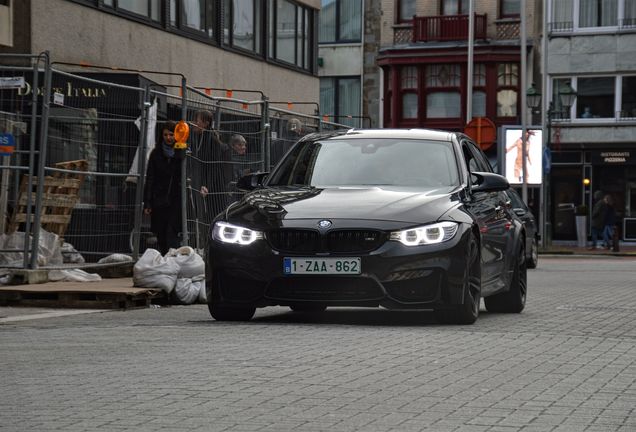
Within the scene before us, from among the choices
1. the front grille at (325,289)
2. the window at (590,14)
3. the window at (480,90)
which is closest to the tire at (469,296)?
the front grille at (325,289)

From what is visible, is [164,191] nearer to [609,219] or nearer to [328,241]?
[328,241]

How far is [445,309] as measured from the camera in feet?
40.2

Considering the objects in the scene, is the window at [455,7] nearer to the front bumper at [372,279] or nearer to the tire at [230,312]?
the tire at [230,312]

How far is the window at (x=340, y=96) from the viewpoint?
62.9 metres

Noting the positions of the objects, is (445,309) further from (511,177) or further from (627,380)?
(511,177)

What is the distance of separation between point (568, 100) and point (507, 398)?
1742 inches

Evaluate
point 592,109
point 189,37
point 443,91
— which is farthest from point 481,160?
point 443,91

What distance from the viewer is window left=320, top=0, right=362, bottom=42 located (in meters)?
62.8

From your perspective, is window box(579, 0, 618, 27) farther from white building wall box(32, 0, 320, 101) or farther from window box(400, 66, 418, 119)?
white building wall box(32, 0, 320, 101)

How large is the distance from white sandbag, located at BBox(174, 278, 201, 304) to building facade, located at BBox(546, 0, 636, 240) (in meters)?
40.8

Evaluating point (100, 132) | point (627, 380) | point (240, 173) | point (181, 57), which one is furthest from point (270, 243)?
point (181, 57)

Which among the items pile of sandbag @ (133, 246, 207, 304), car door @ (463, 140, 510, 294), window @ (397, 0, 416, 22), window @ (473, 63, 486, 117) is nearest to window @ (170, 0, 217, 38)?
pile of sandbag @ (133, 246, 207, 304)

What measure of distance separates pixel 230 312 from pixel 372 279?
4.44ft

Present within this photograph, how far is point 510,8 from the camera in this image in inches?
2334
